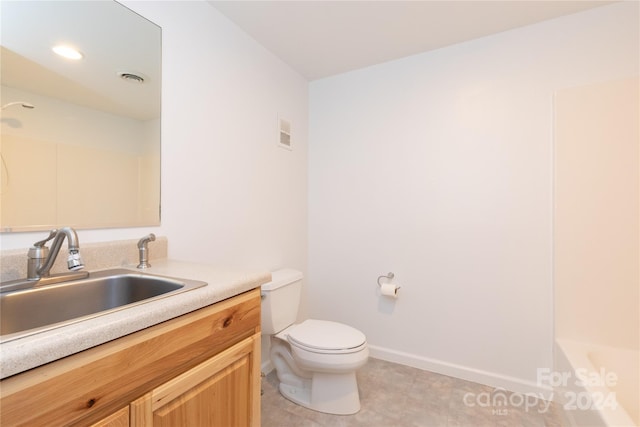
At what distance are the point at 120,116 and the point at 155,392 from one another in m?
1.12

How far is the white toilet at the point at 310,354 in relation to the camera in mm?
1616

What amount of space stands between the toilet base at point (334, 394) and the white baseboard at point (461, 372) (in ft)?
2.09

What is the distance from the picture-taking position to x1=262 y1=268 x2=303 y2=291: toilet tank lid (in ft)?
5.78

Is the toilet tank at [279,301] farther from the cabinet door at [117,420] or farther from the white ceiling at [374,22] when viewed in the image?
the white ceiling at [374,22]

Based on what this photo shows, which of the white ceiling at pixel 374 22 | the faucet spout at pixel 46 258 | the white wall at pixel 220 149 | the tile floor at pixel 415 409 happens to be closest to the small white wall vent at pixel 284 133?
the white wall at pixel 220 149

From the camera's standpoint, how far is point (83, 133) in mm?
1194

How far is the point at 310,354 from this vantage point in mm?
1630

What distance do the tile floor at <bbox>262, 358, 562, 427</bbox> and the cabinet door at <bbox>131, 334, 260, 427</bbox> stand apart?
699 millimetres

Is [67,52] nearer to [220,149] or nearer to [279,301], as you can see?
[220,149]

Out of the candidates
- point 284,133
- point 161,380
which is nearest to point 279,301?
point 161,380

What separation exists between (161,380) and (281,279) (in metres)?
1.12

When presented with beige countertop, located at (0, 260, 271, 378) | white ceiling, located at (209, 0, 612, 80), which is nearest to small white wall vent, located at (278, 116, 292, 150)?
white ceiling, located at (209, 0, 612, 80)

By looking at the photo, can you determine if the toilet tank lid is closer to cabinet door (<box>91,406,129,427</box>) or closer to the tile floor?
the tile floor

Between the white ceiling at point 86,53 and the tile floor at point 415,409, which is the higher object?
the white ceiling at point 86,53
